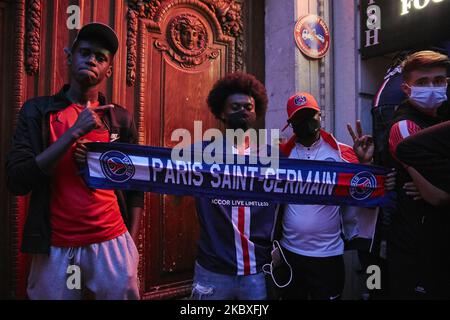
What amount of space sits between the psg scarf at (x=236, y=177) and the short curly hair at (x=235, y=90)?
57 cm

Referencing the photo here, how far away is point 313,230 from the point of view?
2678 millimetres

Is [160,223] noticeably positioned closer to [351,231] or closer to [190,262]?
[190,262]

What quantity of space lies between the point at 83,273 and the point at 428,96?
96.5 inches

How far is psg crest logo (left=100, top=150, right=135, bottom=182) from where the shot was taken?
207 centimetres

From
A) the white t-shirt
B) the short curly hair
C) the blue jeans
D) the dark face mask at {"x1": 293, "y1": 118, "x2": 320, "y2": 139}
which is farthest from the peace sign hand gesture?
the blue jeans

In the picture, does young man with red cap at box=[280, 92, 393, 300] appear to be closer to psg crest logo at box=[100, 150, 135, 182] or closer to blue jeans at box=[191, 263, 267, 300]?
blue jeans at box=[191, 263, 267, 300]

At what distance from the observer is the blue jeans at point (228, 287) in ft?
6.80

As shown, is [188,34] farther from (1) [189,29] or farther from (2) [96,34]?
(2) [96,34]

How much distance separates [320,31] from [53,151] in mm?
3496

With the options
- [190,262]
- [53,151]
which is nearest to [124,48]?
[53,151]

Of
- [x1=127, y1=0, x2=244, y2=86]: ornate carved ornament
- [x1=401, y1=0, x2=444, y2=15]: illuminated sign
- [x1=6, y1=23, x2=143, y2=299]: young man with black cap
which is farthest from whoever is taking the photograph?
[x1=401, y1=0, x2=444, y2=15]: illuminated sign

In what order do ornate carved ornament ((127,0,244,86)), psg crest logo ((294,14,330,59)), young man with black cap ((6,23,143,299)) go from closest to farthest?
young man with black cap ((6,23,143,299))
ornate carved ornament ((127,0,244,86))
psg crest logo ((294,14,330,59))

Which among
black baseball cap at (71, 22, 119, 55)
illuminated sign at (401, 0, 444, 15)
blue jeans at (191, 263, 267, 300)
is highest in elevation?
illuminated sign at (401, 0, 444, 15)

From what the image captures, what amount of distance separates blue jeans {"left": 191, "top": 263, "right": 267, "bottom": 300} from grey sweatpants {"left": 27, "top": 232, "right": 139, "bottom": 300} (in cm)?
41
